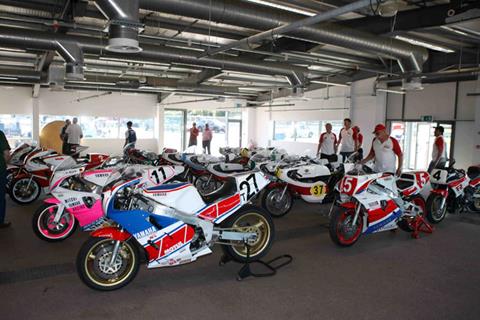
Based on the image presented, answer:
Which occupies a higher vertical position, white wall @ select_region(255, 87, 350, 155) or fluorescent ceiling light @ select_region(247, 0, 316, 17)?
fluorescent ceiling light @ select_region(247, 0, 316, 17)

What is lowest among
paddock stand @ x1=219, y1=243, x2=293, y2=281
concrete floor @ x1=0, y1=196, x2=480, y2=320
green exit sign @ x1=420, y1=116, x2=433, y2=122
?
concrete floor @ x1=0, y1=196, x2=480, y2=320

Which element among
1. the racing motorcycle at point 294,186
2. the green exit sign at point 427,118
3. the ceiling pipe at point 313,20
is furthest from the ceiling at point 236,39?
the racing motorcycle at point 294,186

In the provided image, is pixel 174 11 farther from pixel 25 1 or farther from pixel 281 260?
pixel 281 260

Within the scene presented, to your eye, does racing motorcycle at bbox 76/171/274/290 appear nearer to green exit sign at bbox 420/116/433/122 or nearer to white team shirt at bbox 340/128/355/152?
white team shirt at bbox 340/128/355/152

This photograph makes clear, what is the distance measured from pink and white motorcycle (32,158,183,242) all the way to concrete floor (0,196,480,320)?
0.18m

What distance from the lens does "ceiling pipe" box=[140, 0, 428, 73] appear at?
5328 mm

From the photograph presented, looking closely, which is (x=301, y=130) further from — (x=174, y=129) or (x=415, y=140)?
(x=174, y=129)

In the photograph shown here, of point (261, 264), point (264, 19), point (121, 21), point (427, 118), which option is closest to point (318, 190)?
point (261, 264)

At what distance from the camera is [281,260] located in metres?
4.49

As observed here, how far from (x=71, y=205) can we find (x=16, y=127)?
46.3 ft

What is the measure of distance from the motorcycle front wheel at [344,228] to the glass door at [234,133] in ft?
57.2

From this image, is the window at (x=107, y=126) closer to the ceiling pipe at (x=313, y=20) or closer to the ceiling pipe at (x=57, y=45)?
the ceiling pipe at (x=57, y=45)

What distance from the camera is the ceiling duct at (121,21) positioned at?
4746 mm

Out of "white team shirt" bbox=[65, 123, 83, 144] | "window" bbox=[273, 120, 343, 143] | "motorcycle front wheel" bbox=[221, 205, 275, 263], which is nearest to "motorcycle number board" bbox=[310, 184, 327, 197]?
"motorcycle front wheel" bbox=[221, 205, 275, 263]
